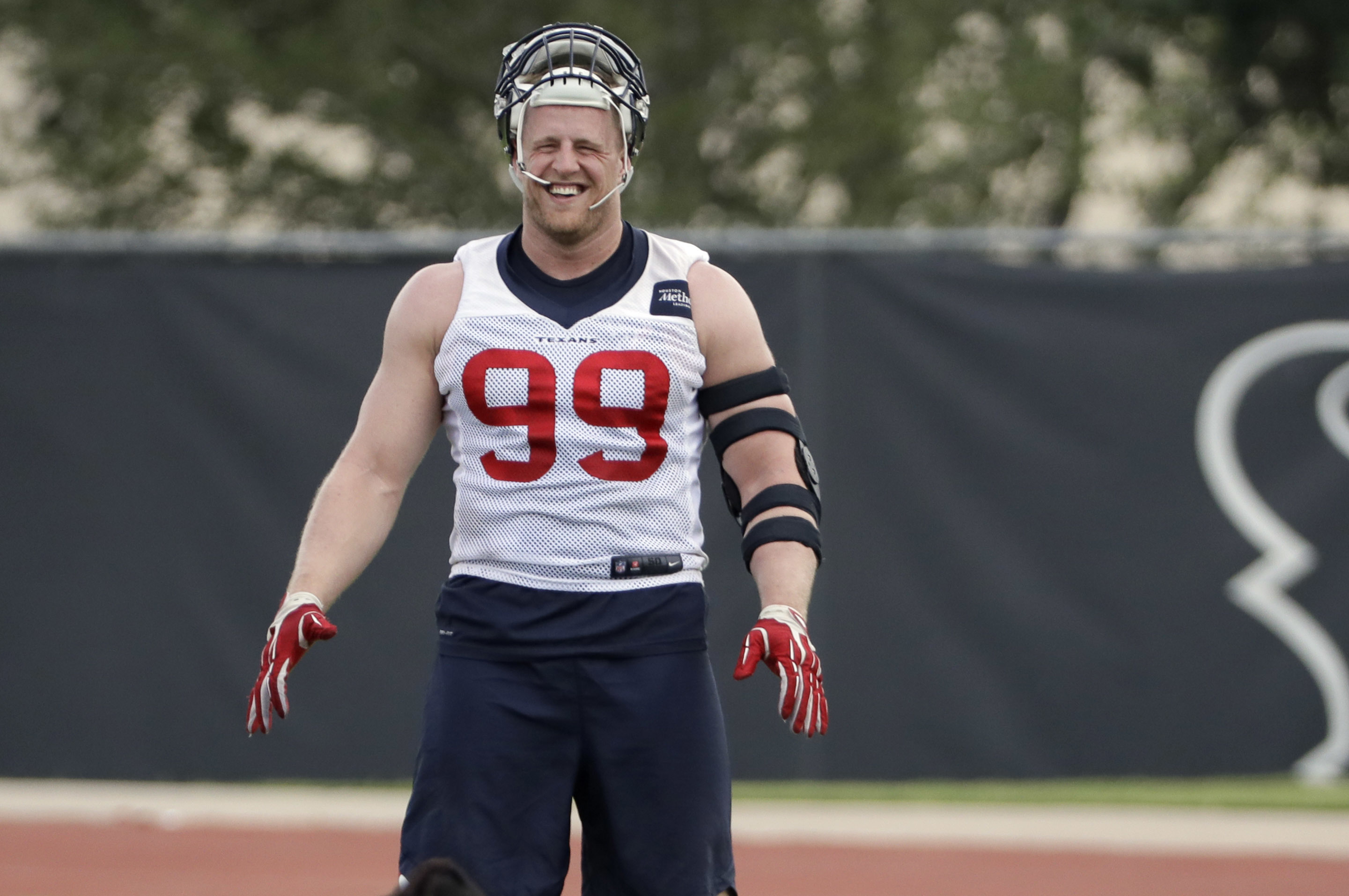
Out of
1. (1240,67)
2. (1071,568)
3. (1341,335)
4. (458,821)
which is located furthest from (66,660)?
(1240,67)

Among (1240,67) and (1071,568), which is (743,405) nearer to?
(1071,568)

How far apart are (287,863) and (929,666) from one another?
2792 mm

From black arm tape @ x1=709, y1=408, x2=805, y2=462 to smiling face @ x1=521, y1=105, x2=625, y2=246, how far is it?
0.48 metres

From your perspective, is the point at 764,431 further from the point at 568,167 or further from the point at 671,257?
the point at 568,167

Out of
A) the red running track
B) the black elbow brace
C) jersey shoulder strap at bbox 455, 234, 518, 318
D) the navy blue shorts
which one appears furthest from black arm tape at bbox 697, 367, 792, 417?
the red running track

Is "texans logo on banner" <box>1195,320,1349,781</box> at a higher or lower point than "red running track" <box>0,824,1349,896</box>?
higher

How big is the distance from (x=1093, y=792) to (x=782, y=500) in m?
5.07

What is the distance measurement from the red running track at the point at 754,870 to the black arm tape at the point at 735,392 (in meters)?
3.17

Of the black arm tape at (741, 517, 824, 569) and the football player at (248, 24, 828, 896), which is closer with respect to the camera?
the football player at (248, 24, 828, 896)

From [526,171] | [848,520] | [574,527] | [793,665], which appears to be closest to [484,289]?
[526,171]

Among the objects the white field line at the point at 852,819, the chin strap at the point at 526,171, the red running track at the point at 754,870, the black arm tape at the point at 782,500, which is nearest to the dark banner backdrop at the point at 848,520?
the white field line at the point at 852,819

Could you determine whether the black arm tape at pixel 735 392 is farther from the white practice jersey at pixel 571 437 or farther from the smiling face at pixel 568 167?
the smiling face at pixel 568 167

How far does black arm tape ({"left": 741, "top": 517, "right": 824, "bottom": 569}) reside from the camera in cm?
357

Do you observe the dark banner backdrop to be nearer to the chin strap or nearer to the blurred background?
the blurred background
